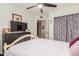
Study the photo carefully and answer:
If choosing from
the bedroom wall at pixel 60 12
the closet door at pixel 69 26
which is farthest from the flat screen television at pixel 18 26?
the closet door at pixel 69 26

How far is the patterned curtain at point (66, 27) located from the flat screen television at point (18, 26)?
131cm

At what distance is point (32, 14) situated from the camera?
3072 millimetres

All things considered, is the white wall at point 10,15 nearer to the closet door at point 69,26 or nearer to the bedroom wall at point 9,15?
the bedroom wall at point 9,15

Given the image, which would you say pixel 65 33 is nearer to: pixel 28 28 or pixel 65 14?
pixel 65 14

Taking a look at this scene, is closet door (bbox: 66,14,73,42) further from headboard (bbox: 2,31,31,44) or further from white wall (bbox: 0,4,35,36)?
headboard (bbox: 2,31,31,44)

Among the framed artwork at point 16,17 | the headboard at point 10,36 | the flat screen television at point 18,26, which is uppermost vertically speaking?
the framed artwork at point 16,17

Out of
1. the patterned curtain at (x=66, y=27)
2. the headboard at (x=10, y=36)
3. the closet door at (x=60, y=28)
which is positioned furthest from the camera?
the closet door at (x=60, y=28)

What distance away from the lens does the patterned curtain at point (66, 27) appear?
3.09 meters

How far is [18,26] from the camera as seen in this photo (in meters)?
2.92

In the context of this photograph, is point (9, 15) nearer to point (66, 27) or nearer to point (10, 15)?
point (10, 15)

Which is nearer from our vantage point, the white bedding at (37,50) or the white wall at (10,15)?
the white bedding at (37,50)

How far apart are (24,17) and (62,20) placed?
1369 mm

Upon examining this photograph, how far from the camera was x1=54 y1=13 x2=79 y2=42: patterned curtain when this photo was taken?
3.09 metres

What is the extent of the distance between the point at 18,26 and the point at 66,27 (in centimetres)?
160
